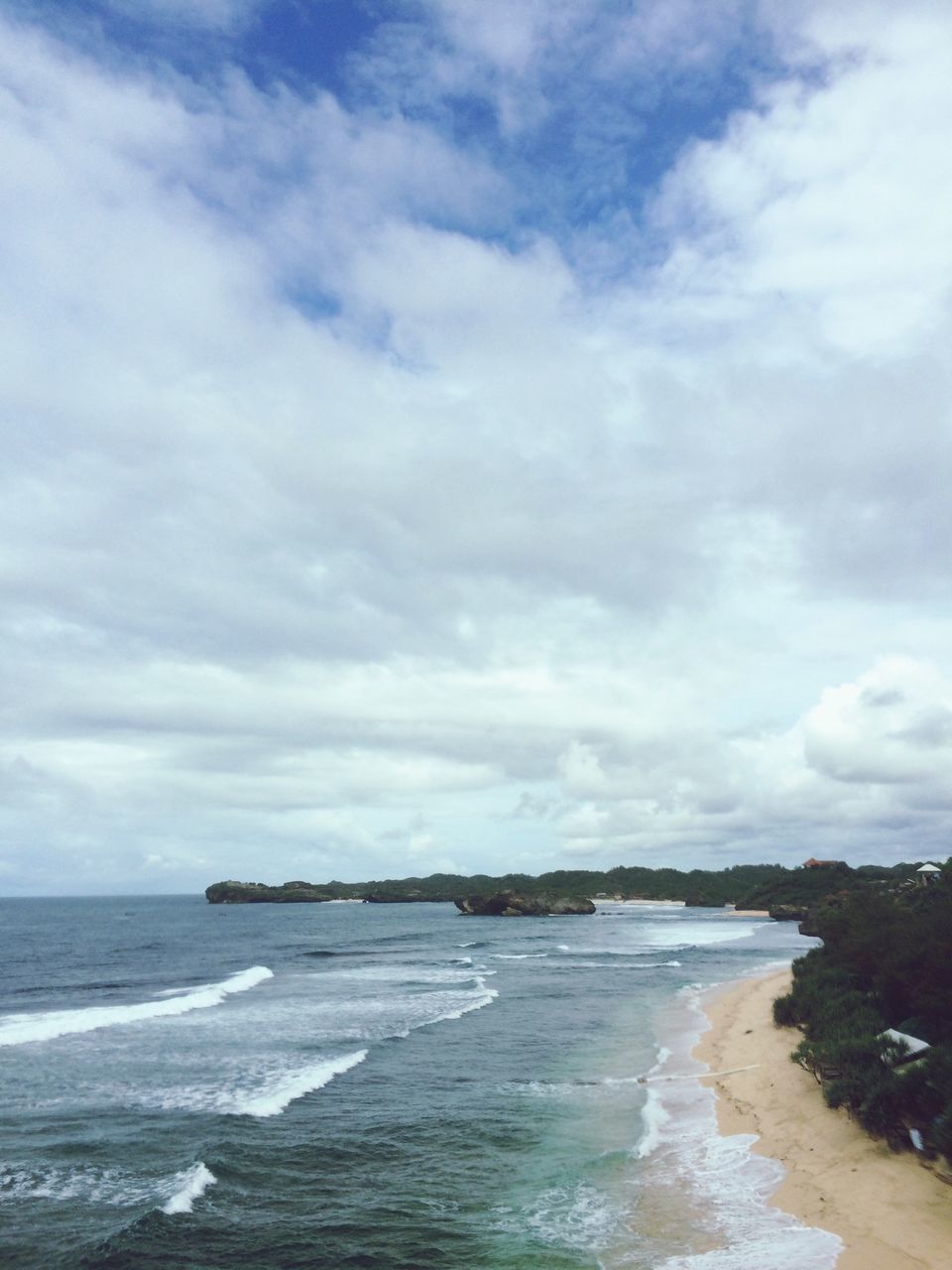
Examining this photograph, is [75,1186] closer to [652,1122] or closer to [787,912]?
[652,1122]

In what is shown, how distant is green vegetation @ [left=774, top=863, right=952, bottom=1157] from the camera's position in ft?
53.8

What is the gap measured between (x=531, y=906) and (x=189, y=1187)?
12898 centimetres

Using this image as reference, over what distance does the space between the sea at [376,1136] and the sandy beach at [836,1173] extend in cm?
55

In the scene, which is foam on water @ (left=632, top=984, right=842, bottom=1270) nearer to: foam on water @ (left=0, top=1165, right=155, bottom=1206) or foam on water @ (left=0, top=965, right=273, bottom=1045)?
foam on water @ (left=0, top=1165, right=155, bottom=1206)

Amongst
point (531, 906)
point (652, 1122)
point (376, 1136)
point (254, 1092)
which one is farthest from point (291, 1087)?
point (531, 906)

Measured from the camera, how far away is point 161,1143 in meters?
19.9

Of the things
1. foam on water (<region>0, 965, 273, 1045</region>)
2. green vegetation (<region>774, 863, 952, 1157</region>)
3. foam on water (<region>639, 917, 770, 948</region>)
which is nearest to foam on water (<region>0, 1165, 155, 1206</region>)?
green vegetation (<region>774, 863, 952, 1157</region>)

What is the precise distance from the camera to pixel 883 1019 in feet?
77.3

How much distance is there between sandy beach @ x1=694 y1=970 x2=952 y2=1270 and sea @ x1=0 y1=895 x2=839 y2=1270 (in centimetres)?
55

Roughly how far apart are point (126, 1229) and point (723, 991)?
117ft

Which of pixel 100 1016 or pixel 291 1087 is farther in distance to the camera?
pixel 100 1016

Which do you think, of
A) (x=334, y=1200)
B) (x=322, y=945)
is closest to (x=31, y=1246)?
(x=334, y=1200)

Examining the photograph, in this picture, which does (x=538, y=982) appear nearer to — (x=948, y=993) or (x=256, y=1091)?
(x=256, y=1091)

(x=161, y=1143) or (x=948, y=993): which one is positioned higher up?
(x=948, y=993)
